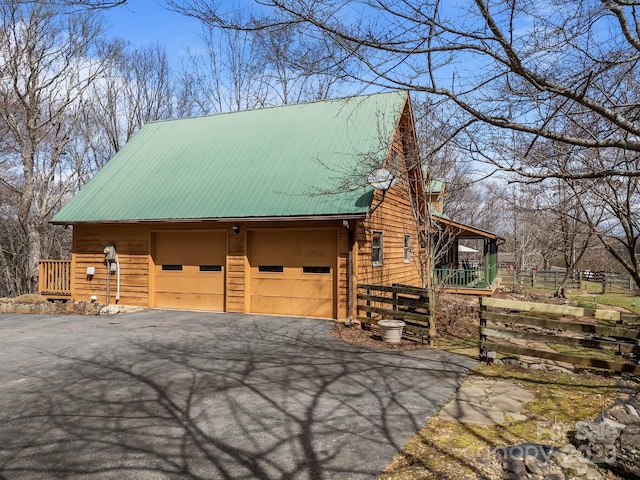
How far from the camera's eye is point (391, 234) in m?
13.5

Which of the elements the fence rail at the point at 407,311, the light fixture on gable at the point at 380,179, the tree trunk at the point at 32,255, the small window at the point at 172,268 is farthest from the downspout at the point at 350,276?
the tree trunk at the point at 32,255

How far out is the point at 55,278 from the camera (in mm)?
13742

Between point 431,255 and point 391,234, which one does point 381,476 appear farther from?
point 391,234

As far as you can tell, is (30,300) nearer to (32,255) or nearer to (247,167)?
(32,255)

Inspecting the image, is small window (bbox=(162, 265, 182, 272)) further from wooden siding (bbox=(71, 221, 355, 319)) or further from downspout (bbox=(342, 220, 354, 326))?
downspout (bbox=(342, 220, 354, 326))

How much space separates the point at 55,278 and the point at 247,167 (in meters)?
7.11

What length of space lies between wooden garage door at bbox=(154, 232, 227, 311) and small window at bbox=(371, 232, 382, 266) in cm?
404

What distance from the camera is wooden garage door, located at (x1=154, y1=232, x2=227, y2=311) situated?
11984mm

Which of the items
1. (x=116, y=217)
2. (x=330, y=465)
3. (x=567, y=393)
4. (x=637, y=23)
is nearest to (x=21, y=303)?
(x=116, y=217)

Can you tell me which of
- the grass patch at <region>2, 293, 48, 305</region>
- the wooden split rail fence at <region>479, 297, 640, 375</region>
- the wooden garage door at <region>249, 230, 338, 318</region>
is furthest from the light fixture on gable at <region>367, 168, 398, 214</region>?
the grass patch at <region>2, 293, 48, 305</region>

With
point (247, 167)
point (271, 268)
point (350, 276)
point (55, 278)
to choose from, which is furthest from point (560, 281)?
point (55, 278)

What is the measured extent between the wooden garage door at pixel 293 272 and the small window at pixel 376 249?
5.16 feet

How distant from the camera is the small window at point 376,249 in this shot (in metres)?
11.9

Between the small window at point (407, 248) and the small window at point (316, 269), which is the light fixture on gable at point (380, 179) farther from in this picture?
the small window at point (407, 248)
